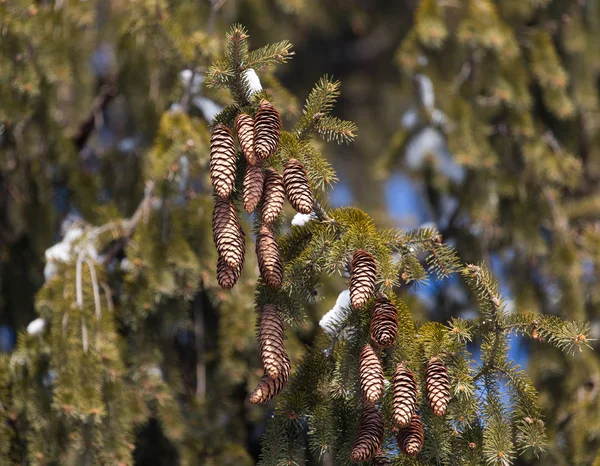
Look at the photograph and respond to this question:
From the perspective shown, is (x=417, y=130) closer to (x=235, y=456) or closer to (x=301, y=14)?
(x=301, y=14)

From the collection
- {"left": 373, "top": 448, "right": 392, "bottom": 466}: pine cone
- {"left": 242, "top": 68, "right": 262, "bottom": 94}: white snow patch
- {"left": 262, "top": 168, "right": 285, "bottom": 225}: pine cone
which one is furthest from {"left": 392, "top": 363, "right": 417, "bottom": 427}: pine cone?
{"left": 242, "top": 68, "right": 262, "bottom": 94}: white snow patch

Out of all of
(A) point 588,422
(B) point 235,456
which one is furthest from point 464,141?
(B) point 235,456

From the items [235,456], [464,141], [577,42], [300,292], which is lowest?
[235,456]

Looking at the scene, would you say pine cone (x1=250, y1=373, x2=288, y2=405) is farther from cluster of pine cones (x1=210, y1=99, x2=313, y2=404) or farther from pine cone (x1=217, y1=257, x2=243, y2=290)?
pine cone (x1=217, y1=257, x2=243, y2=290)

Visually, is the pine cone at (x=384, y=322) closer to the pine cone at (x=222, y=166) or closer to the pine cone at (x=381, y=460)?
the pine cone at (x=381, y=460)

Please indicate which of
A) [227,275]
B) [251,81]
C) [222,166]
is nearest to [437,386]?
[227,275]

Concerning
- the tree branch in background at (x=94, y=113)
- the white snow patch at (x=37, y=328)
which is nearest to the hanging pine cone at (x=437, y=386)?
the white snow patch at (x=37, y=328)
